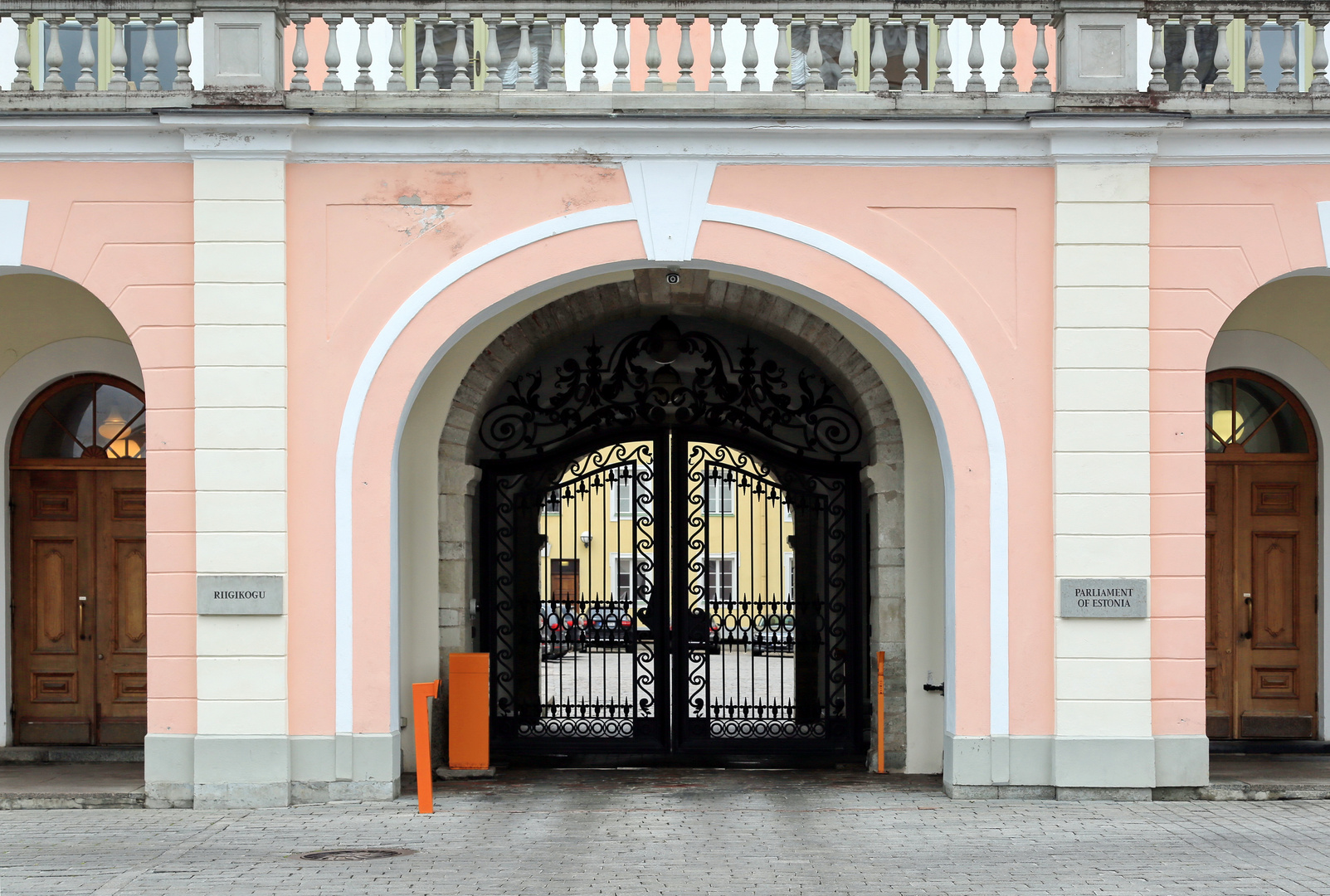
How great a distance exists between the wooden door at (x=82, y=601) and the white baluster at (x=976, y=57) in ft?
21.7

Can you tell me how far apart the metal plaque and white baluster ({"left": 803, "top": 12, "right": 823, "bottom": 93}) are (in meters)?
4.44

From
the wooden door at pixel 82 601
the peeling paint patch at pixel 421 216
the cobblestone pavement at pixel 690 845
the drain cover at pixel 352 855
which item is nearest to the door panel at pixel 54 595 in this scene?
the wooden door at pixel 82 601

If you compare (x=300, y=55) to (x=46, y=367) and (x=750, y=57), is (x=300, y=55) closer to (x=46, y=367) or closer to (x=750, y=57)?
(x=750, y=57)

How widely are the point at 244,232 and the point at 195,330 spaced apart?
67 centimetres

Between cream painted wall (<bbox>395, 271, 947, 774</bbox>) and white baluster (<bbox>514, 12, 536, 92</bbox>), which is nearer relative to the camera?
white baluster (<bbox>514, 12, 536, 92</bbox>)

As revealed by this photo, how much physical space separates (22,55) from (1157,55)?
6962 mm

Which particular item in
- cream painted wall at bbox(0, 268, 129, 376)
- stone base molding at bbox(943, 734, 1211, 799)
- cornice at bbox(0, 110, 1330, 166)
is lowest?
stone base molding at bbox(943, 734, 1211, 799)

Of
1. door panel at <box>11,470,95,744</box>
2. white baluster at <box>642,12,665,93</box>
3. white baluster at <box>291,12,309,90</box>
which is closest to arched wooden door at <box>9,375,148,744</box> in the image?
door panel at <box>11,470,95,744</box>

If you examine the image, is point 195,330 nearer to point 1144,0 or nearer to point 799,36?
point 799,36

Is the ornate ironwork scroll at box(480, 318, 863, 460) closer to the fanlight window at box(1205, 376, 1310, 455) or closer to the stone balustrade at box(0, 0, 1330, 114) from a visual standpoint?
the stone balustrade at box(0, 0, 1330, 114)

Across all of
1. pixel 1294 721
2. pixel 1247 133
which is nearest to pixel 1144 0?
pixel 1247 133

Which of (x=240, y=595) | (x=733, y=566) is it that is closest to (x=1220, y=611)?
(x=733, y=566)

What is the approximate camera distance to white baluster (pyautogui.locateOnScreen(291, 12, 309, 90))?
855 cm

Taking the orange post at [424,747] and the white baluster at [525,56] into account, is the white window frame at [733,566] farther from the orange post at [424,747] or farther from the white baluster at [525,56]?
the white baluster at [525,56]
